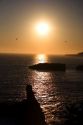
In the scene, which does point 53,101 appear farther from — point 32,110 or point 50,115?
point 32,110

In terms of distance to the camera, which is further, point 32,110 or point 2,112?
point 2,112

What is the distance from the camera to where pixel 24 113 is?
52.3 meters

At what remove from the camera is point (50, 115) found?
72.4m

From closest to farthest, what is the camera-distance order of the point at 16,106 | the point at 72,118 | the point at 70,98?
1. the point at 16,106
2. the point at 72,118
3. the point at 70,98

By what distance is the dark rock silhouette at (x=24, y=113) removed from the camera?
40.1 meters

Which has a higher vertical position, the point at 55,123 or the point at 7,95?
the point at 7,95

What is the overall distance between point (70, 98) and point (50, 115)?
88.6ft

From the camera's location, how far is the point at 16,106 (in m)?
55.9

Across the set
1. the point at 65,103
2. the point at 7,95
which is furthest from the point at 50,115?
the point at 7,95

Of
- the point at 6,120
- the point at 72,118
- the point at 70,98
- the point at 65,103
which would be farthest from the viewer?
Answer: the point at 70,98

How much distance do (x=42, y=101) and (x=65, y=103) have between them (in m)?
6.41

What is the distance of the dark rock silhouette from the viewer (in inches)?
1577

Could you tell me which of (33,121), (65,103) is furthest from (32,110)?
(65,103)

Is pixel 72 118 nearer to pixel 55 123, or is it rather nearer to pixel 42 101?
pixel 55 123
